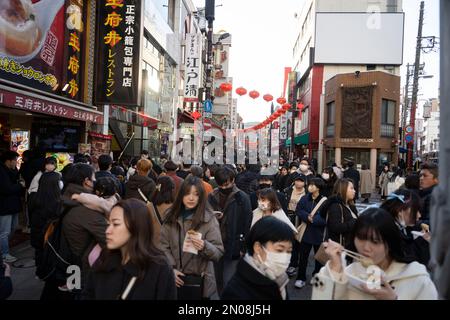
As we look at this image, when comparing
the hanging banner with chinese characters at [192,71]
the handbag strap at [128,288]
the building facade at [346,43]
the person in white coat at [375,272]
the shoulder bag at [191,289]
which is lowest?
the shoulder bag at [191,289]

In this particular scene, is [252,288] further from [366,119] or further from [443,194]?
[366,119]

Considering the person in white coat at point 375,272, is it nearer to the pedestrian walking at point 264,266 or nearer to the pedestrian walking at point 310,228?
the pedestrian walking at point 264,266

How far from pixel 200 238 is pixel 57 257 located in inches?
58.5

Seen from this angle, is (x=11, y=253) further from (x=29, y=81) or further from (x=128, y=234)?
(x=128, y=234)

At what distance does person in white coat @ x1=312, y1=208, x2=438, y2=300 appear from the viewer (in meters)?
Result: 2.30

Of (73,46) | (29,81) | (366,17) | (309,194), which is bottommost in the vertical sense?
(309,194)

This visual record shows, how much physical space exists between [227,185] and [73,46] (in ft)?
32.6

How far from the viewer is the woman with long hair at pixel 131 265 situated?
2.45 m

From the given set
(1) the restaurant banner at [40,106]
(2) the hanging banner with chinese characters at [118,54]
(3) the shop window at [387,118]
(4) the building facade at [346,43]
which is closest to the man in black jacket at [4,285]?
(1) the restaurant banner at [40,106]

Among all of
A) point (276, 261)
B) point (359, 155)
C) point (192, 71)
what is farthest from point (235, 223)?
point (359, 155)

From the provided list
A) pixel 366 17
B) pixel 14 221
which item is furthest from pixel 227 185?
pixel 366 17

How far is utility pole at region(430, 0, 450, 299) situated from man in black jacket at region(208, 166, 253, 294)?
352 cm

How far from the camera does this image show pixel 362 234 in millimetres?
2668

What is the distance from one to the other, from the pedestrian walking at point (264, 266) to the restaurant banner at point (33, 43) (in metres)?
8.95
